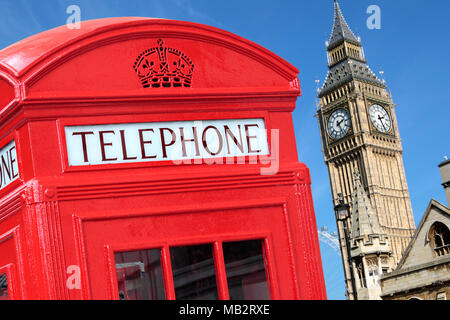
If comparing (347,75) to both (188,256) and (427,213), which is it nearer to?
(427,213)

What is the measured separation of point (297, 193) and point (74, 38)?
113cm

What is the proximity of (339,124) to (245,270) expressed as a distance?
71.5m

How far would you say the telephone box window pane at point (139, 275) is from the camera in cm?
297

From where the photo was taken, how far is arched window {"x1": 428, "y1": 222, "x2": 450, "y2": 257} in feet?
86.2

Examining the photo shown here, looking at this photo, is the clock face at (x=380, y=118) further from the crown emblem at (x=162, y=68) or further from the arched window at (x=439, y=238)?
the crown emblem at (x=162, y=68)

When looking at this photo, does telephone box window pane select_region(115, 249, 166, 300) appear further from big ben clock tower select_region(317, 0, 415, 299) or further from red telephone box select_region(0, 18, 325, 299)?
big ben clock tower select_region(317, 0, 415, 299)

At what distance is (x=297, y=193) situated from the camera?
3.30 metres

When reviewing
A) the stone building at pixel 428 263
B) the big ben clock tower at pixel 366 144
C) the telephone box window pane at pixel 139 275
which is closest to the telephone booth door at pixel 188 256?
the telephone box window pane at pixel 139 275

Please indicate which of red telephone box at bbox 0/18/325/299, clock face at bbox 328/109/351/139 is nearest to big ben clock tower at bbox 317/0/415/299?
clock face at bbox 328/109/351/139

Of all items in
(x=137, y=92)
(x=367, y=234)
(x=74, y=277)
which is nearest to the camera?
(x=74, y=277)

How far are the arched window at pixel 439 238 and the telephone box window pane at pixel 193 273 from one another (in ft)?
79.5

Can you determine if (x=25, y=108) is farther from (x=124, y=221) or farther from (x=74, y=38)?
(x=124, y=221)

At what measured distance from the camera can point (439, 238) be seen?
2678 cm
